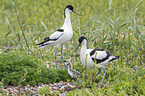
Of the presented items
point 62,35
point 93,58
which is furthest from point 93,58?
point 62,35

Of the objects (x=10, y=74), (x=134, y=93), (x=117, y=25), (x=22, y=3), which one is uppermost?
(x=22, y=3)

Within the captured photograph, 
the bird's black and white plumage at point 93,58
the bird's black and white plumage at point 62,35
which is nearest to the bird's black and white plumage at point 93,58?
the bird's black and white plumage at point 93,58

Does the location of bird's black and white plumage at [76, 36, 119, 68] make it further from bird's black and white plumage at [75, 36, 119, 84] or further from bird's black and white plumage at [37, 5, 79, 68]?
bird's black and white plumage at [37, 5, 79, 68]

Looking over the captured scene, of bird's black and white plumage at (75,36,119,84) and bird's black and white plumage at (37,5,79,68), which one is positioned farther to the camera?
bird's black and white plumage at (37,5,79,68)

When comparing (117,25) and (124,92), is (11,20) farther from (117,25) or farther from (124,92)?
(124,92)

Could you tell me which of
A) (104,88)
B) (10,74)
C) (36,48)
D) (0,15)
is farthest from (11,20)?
(104,88)

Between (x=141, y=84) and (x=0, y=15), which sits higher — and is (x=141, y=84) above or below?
below

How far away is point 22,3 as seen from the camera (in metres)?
12.9

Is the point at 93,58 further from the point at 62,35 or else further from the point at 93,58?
the point at 62,35

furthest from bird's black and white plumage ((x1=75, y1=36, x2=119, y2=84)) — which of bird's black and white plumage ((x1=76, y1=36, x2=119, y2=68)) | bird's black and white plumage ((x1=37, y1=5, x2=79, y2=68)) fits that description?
bird's black and white plumage ((x1=37, y1=5, x2=79, y2=68))

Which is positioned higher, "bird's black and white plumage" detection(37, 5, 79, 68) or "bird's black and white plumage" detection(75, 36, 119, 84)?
"bird's black and white plumage" detection(37, 5, 79, 68)

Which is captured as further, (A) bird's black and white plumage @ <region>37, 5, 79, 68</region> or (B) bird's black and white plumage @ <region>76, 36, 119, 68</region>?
(A) bird's black and white plumage @ <region>37, 5, 79, 68</region>

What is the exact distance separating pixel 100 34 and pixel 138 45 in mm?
1147

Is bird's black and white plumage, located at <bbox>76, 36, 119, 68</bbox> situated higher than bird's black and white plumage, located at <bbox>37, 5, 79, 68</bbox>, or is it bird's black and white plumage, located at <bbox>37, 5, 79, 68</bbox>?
bird's black and white plumage, located at <bbox>37, 5, 79, 68</bbox>
